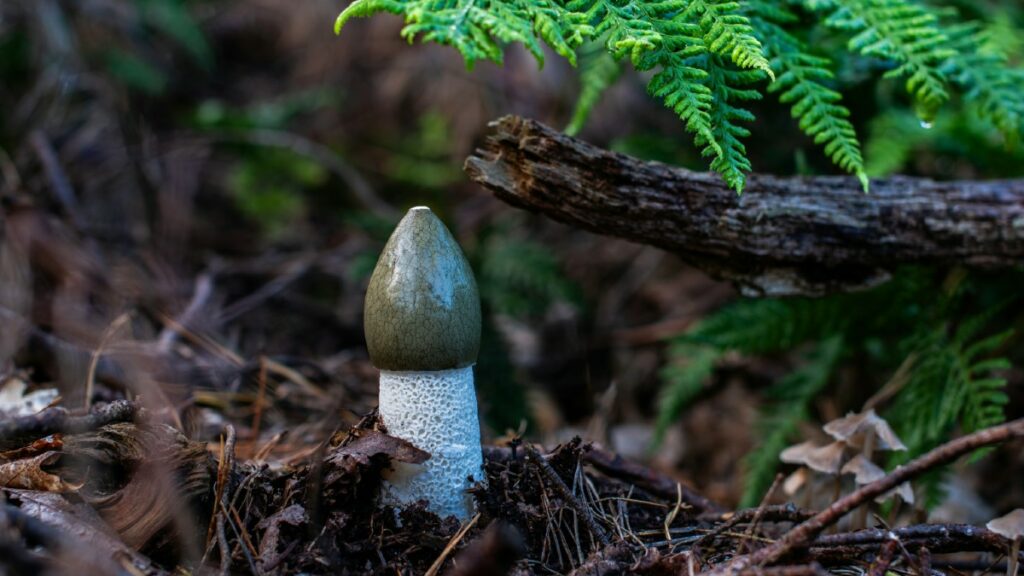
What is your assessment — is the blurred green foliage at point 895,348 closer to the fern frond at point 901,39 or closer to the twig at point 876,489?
the fern frond at point 901,39

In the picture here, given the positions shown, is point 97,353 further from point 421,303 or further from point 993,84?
point 993,84

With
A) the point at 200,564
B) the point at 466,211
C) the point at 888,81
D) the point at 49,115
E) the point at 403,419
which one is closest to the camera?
the point at 200,564

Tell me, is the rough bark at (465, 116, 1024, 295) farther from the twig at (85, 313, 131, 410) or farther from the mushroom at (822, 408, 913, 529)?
the twig at (85, 313, 131, 410)

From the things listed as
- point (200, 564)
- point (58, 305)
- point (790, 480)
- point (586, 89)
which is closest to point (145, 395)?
point (200, 564)

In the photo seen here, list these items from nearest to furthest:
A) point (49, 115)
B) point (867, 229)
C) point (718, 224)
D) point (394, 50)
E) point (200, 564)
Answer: point (200, 564)
point (718, 224)
point (867, 229)
point (49, 115)
point (394, 50)

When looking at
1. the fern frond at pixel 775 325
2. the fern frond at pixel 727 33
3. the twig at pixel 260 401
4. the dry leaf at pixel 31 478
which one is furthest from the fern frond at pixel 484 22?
the fern frond at pixel 775 325

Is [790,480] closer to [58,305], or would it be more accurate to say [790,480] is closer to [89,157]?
[58,305]
